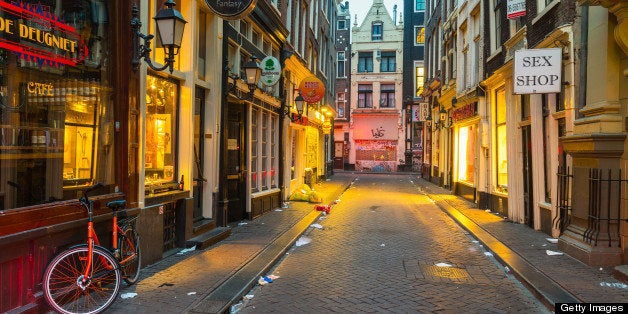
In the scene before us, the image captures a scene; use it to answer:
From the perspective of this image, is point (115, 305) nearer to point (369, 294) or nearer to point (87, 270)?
point (87, 270)

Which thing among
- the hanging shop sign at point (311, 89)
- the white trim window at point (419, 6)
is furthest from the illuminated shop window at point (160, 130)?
the white trim window at point (419, 6)

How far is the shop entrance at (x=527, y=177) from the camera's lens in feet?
36.8

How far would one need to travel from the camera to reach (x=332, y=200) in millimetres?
17344

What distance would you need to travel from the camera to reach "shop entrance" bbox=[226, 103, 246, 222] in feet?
36.8

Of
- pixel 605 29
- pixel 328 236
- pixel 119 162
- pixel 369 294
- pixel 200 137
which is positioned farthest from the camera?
pixel 328 236

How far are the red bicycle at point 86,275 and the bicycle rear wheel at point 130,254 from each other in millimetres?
60

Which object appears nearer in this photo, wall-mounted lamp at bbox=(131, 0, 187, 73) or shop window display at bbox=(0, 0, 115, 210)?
shop window display at bbox=(0, 0, 115, 210)

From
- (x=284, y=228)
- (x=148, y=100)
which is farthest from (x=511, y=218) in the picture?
(x=148, y=100)

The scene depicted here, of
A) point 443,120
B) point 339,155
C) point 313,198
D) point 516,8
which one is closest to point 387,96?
point 339,155

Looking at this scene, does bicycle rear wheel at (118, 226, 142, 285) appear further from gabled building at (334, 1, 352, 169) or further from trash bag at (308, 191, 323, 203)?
gabled building at (334, 1, 352, 169)

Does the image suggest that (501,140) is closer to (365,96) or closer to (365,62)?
(365,96)

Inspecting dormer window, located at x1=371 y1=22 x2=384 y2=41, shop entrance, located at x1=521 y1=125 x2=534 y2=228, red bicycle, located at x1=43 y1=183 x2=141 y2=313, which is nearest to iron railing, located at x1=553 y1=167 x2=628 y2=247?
shop entrance, located at x1=521 y1=125 x2=534 y2=228

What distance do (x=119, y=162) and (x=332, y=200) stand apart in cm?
1162

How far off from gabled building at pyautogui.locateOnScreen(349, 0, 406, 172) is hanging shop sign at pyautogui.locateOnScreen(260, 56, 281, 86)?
31503mm
